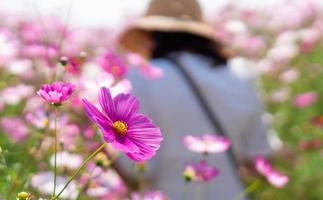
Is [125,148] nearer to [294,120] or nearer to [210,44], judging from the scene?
[210,44]

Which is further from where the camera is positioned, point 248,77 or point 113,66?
point 248,77

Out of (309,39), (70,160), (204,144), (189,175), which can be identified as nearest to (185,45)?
(70,160)

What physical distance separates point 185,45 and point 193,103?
22 centimetres

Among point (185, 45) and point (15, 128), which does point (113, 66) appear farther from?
point (185, 45)

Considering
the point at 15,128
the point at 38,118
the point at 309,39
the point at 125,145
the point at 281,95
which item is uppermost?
the point at 309,39

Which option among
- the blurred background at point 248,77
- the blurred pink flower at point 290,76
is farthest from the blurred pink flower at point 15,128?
the blurred pink flower at point 290,76

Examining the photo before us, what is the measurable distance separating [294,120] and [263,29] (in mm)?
1575

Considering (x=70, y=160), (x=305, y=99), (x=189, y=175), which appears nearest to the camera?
(x=189, y=175)

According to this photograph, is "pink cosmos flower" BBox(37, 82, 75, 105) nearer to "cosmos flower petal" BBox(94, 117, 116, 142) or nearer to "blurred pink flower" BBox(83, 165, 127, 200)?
"cosmos flower petal" BBox(94, 117, 116, 142)

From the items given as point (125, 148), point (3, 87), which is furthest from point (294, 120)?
point (125, 148)

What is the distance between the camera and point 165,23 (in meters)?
2.05

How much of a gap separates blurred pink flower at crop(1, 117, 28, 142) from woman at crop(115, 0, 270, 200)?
26 centimetres

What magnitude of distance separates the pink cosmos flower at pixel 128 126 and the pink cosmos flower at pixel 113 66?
0.43 meters

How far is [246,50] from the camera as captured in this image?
4.58 meters
